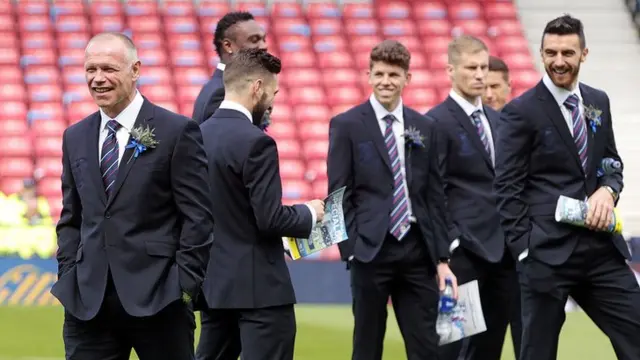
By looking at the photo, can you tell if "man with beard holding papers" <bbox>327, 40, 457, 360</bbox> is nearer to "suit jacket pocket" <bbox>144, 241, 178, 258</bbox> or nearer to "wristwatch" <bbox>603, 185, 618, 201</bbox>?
"wristwatch" <bbox>603, 185, 618, 201</bbox>

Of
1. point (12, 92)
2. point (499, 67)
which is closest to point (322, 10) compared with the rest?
point (12, 92)

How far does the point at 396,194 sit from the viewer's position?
23.3 feet

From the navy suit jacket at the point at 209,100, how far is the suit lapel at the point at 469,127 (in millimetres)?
1714

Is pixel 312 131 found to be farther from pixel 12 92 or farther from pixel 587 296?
pixel 587 296

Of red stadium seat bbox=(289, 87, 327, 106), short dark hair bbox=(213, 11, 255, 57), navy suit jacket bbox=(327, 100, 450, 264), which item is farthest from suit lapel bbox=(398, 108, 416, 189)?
red stadium seat bbox=(289, 87, 327, 106)

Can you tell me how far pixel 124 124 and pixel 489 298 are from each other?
3.38 metres

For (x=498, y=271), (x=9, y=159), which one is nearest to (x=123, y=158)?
(x=498, y=271)

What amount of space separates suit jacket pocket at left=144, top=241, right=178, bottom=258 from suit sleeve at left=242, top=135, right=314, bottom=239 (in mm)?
704

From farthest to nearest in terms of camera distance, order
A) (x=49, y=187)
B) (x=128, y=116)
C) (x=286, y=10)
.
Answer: (x=286, y=10) → (x=49, y=187) → (x=128, y=116)

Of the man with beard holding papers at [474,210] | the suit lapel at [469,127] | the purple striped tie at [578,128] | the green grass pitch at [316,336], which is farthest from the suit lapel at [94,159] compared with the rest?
the green grass pitch at [316,336]

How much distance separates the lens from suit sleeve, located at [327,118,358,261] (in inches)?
278

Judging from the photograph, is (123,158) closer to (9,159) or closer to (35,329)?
(35,329)

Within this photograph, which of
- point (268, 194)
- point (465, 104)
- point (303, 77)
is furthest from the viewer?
point (303, 77)

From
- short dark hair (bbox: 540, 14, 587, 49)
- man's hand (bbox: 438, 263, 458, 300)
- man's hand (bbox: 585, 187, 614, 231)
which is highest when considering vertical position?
short dark hair (bbox: 540, 14, 587, 49)
